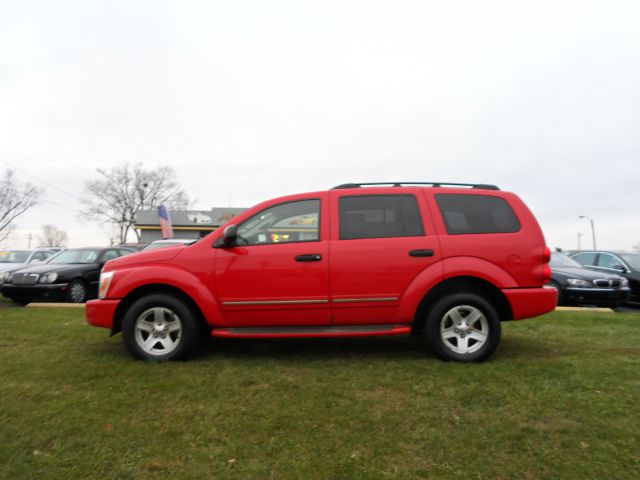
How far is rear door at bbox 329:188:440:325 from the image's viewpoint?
4.35m

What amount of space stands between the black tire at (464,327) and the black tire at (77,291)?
8.62 m

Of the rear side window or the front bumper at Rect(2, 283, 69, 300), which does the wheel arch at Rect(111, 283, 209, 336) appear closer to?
the rear side window

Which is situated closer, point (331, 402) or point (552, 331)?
point (331, 402)

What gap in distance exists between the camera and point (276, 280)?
4.38 metres

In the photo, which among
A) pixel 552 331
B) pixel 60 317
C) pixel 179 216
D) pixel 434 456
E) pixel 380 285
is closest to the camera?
pixel 434 456

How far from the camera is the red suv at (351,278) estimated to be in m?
4.35

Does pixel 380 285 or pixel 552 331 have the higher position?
pixel 380 285

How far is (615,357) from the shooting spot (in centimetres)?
458

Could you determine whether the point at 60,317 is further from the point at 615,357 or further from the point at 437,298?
the point at 615,357

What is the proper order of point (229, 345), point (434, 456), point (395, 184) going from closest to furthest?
point (434, 456) → point (395, 184) → point (229, 345)

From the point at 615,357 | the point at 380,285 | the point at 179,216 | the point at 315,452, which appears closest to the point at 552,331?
the point at 615,357

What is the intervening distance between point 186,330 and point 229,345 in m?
0.92

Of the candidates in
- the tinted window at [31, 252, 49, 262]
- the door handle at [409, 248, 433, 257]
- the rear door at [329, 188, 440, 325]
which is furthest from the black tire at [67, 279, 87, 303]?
the door handle at [409, 248, 433, 257]

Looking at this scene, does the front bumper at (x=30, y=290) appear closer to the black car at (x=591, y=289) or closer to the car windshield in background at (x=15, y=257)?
the car windshield in background at (x=15, y=257)
